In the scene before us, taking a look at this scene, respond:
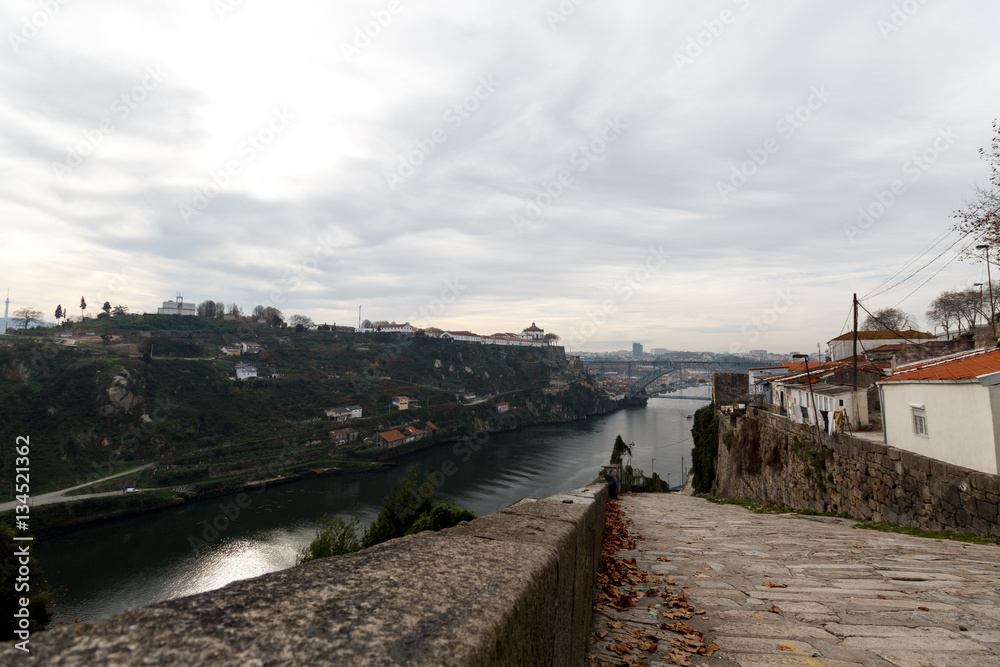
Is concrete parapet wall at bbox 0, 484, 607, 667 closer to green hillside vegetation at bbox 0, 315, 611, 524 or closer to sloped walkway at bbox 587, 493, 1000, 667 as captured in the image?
sloped walkway at bbox 587, 493, 1000, 667

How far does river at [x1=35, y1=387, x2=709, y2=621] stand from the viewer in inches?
965

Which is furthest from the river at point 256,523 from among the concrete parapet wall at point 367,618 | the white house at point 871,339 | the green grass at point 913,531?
the white house at point 871,339

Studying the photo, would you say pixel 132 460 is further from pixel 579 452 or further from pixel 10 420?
pixel 579 452

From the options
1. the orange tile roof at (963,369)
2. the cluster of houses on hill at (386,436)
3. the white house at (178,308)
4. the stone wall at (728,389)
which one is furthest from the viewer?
the white house at (178,308)

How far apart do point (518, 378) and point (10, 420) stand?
251ft

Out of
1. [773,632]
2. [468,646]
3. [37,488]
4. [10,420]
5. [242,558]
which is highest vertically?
[468,646]

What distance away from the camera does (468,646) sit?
839 mm

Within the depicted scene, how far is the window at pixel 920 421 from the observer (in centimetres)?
683

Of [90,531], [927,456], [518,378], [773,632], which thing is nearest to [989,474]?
[927,456]

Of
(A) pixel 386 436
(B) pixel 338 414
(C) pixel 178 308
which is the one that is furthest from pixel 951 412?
(C) pixel 178 308

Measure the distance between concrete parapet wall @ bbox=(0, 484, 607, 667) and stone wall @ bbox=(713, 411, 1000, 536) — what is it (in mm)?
6941

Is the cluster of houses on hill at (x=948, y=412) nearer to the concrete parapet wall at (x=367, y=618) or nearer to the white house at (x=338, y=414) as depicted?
the concrete parapet wall at (x=367, y=618)

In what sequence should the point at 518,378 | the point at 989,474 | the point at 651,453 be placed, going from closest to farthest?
the point at 989,474
the point at 651,453
the point at 518,378

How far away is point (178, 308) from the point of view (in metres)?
95.8
